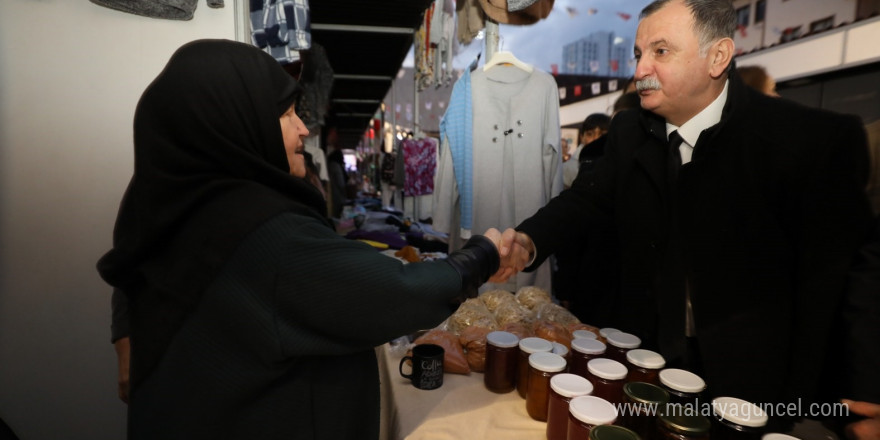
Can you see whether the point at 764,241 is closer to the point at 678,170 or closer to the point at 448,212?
the point at 678,170

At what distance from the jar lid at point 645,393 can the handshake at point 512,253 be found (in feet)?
2.36

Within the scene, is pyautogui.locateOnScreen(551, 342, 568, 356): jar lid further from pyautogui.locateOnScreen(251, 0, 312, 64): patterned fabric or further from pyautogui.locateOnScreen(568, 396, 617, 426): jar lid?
pyautogui.locateOnScreen(251, 0, 312, 64): patterned fabric

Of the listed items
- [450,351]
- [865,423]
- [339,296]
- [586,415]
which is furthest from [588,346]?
[339,296]

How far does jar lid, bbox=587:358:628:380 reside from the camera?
112cm

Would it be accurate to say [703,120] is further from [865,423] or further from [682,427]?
[682,427]

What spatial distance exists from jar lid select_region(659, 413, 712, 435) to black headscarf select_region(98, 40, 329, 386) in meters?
0.93

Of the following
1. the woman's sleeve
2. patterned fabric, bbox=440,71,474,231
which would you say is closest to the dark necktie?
the woman's sleeve

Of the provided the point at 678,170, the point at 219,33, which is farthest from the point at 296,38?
the point at 678,170

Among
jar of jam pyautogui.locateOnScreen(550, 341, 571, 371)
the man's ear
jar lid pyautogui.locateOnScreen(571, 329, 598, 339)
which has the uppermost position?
the man's ear

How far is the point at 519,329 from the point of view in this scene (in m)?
1.61

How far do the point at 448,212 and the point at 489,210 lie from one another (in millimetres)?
307

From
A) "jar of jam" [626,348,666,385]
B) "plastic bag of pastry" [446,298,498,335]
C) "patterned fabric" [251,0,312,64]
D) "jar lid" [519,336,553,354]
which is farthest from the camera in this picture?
"patterned fabric" [251,0,312,64]

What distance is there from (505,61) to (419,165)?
3438mm

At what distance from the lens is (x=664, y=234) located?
168 centimetres
